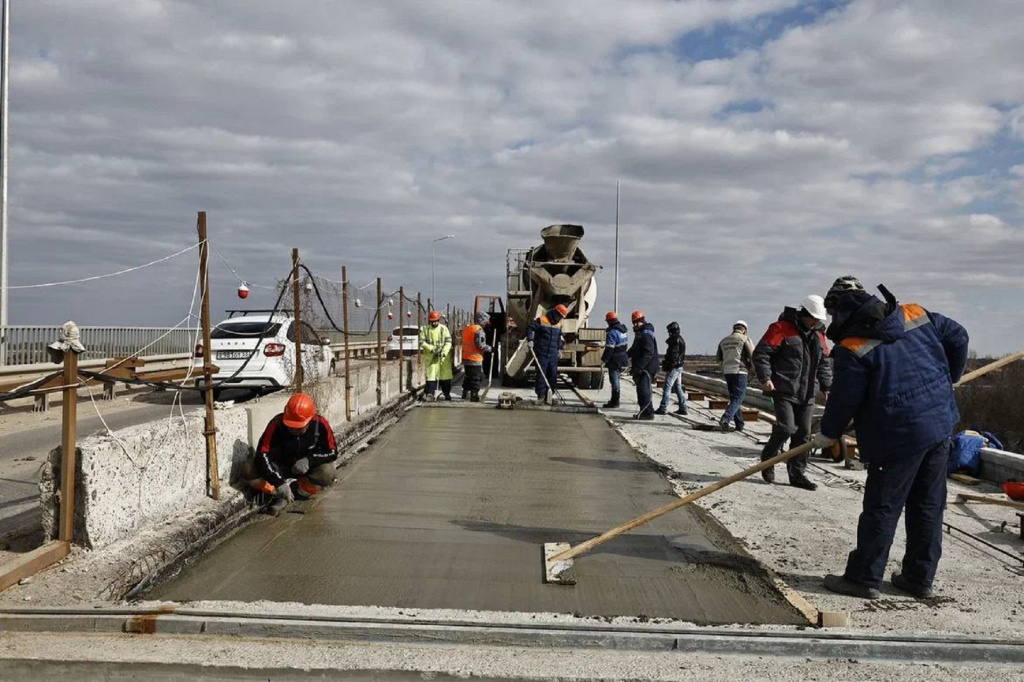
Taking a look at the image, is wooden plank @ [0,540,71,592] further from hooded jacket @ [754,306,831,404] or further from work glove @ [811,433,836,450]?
hooded jacket @ [754,306,831,404]

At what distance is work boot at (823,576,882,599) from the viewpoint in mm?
4680

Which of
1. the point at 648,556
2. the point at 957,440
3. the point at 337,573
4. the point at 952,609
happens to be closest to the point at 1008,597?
the point at 952,609

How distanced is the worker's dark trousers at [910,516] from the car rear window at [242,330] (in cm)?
1129

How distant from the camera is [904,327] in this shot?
190 inches

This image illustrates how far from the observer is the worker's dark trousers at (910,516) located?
4672 millimetres

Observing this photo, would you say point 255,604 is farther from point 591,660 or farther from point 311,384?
point 311,384

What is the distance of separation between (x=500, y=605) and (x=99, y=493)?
2423 mm

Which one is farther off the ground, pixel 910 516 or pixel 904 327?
pixel 904 327

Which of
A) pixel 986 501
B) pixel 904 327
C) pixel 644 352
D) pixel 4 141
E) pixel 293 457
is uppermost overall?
pixel 4 141

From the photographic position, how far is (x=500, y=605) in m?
4.52

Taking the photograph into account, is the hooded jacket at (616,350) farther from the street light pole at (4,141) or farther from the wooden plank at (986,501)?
the street light pole at (4,141)

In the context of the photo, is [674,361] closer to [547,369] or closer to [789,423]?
[547,369]

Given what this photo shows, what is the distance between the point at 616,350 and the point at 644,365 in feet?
6.24

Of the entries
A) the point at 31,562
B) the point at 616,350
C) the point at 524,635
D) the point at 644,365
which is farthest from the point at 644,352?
the point at 31,562
